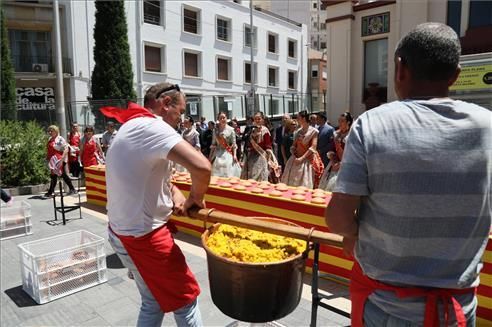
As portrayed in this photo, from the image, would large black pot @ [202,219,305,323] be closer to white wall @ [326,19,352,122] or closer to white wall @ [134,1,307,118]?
white wall @ [326,19,352,122]

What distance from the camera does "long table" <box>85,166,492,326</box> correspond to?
10.8 feet

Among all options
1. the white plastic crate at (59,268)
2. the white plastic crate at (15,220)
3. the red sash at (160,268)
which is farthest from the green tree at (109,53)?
the red sash at (160,268)

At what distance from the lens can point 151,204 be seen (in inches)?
90.4

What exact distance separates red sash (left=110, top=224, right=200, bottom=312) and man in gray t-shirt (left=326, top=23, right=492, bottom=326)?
1.20 m

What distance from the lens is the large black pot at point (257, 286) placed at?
1.92 meters

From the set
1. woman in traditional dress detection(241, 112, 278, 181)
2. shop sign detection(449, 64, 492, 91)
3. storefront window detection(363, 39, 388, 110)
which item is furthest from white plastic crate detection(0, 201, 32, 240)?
storefront window detection(363, 39, 388, 110)

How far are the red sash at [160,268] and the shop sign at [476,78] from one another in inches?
330

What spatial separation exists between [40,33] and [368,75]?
2071 cm

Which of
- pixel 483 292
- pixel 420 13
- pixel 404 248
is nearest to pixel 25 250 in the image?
pixel 404 248

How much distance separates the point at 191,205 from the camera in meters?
2.28

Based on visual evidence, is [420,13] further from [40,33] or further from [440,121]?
[40,33]

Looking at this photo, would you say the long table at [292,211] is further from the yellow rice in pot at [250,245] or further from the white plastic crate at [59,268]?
the yellow rice in pot at [250,245]

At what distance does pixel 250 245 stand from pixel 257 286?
0.27 m

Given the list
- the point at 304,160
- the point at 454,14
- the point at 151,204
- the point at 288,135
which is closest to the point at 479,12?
the point at 454,14
